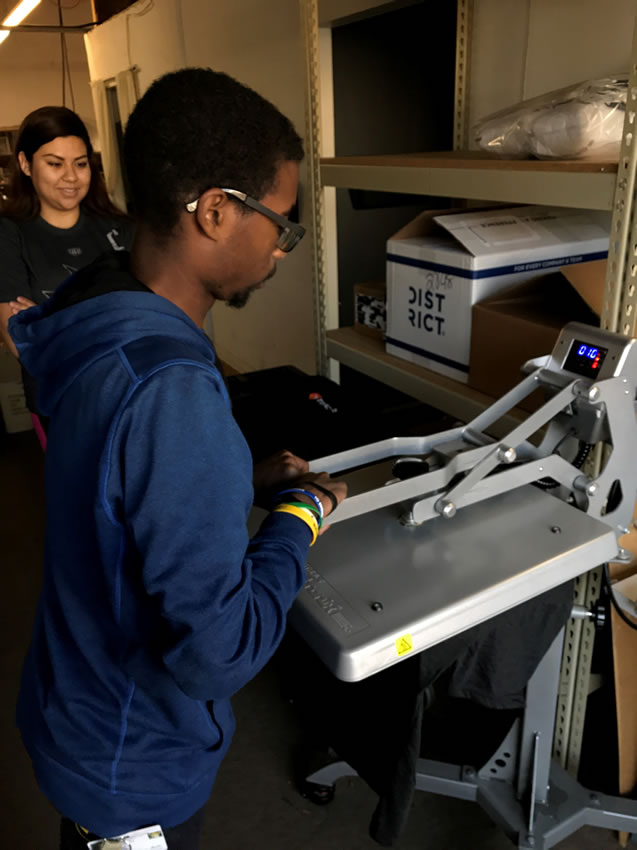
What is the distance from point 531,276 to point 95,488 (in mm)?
1059

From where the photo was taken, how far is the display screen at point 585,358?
3.45ft

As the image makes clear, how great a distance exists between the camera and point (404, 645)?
0.83 meters

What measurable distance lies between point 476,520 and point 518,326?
1.43ft

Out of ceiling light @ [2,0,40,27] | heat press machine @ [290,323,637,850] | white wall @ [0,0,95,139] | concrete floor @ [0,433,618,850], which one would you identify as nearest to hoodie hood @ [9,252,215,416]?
heat press machine @ [290,323,637,850]

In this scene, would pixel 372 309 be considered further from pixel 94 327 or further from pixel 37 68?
pixel 37 68

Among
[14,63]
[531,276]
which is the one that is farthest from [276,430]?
[14,63]

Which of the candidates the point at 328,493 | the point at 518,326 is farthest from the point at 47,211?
the point at 328,493

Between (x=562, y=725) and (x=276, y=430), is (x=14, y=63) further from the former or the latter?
(x=562, y=725)

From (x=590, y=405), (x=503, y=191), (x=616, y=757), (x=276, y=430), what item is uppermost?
(x=503, y=191)

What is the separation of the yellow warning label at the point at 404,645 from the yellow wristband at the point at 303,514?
0.53 ft

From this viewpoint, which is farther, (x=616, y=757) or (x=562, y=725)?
(x=616, y=757)

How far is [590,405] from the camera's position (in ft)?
3.35

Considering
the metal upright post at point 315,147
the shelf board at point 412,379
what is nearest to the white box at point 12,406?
the metal upright post at point 315,147

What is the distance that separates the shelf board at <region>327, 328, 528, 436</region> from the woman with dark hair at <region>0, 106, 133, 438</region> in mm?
843
